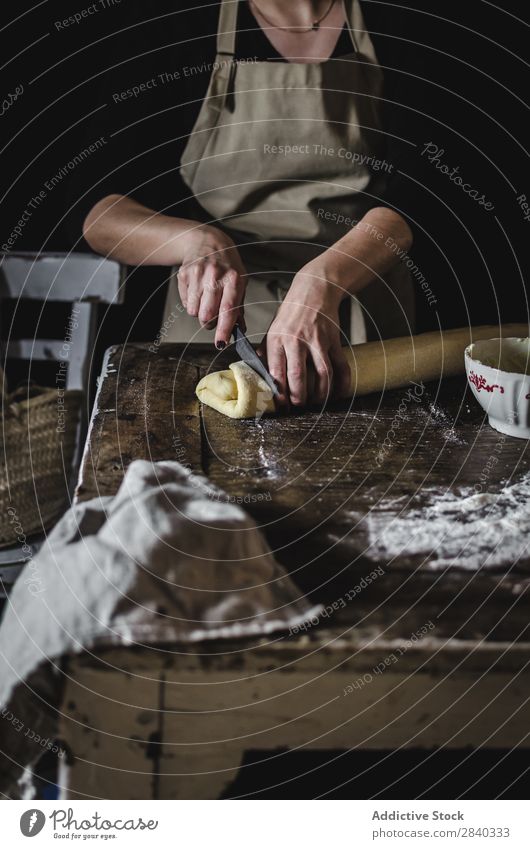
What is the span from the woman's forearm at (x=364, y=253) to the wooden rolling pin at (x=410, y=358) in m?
0.08

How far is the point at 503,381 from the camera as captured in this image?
62 cm

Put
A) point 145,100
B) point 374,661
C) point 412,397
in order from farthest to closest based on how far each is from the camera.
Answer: point 145,100 < point 412,397 < point 374,661

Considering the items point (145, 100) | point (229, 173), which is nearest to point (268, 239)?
point (229, 173)

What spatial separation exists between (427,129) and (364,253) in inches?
9.1

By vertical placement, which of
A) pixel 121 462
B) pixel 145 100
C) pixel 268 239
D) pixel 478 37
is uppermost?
pixel 478 37

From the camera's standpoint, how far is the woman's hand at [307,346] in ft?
2.29

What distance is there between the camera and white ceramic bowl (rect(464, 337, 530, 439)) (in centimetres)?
63

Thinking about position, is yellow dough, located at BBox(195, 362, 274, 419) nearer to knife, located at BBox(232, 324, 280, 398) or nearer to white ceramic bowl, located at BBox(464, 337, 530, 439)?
knife, located at BBox(232, 324, 280, 398)

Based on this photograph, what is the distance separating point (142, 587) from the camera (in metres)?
0.40

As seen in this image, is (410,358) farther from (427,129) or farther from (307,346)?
(427,129)

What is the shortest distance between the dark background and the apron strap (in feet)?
0.27

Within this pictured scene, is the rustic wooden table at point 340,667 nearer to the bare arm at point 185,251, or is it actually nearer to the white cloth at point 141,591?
the white cloth at point 141,591
